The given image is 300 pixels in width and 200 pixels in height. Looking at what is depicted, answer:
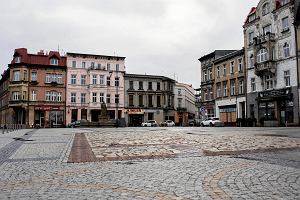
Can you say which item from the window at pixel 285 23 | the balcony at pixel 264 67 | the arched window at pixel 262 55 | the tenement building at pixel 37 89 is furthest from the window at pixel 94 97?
the window at pixel 285 23

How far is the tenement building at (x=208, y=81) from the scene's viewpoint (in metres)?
56.3

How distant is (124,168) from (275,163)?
3526 mm

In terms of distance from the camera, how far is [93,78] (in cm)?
6272

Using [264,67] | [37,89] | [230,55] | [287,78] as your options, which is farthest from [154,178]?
[37,89]

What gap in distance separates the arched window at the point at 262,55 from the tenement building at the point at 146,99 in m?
29.8

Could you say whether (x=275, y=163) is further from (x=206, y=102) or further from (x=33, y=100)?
(x=33, y=100)

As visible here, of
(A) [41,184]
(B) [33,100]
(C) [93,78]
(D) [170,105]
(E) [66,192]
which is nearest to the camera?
(E) [66,192]

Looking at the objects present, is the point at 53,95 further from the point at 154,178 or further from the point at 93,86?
the point at 154,178

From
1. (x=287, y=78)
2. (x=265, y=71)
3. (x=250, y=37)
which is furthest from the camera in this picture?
(x=250, y=37)

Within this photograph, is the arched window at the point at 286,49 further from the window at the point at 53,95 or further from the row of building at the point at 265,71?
the window at the point at 53,95

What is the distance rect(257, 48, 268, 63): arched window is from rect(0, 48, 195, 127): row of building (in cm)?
2448

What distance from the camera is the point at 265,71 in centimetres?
4206

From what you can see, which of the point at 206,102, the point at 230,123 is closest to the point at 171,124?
the point at 206,102

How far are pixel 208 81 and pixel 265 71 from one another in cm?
1620
